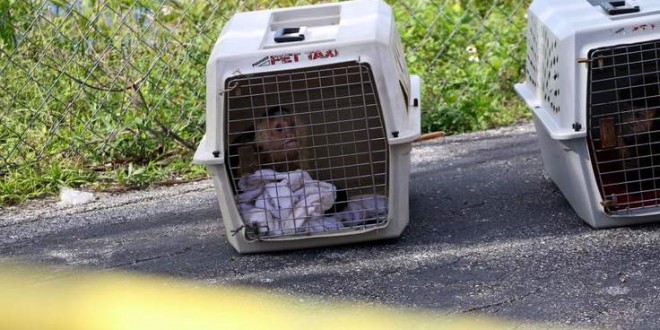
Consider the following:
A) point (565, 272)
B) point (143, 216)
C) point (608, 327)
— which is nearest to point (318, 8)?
point (143, 216)

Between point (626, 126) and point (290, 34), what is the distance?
47.4 inches

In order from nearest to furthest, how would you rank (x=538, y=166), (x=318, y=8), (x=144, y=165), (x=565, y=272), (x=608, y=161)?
(x=565, y=272) < (x=608, y=161) < (x=318, y=8) < (x=538, y=166) < (x=144, y=165)

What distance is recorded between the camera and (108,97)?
18.7 feet

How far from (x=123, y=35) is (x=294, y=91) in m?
1.81

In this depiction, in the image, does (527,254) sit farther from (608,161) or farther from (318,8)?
(318,8)

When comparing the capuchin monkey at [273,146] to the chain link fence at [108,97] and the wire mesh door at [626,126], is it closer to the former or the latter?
the wire mesh door at [626,126]

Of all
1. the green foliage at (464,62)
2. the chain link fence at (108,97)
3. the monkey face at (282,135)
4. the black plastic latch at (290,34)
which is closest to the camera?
the black plastic latch at (290,34)

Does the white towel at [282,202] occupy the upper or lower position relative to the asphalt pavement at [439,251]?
upper

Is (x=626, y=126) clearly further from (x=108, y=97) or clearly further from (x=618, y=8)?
(x=108, y=97)

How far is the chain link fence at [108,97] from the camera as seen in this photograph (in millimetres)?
5500

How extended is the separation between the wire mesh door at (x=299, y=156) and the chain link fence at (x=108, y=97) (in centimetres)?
120

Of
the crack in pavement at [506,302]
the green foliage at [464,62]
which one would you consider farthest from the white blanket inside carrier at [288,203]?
the green foliage at [464,62]

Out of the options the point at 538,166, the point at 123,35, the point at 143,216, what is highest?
the point at 123,35

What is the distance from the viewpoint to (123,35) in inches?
228
